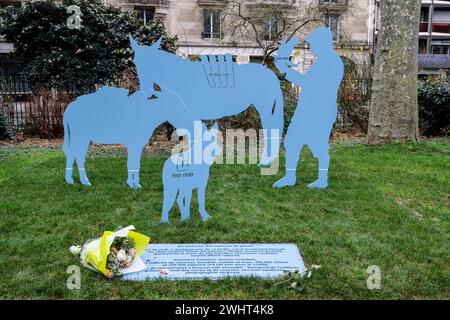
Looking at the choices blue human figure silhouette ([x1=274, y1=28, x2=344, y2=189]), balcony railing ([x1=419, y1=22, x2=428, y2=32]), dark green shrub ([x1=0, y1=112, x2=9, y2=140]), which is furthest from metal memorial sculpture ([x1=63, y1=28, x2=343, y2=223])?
balcony railing ([x1=419, y1=22, x2=428, y2=32])

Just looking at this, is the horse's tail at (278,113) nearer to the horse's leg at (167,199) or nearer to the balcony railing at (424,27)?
the horse's leg at (167,199)

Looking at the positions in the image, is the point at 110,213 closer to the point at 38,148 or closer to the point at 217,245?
the point at 217,245

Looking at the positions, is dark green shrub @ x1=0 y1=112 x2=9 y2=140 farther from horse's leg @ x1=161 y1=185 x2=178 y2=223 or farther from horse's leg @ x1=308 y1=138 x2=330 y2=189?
horse's leg @ x1=308 y1=138 x2=330 y2=189

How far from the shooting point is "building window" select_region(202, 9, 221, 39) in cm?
3097

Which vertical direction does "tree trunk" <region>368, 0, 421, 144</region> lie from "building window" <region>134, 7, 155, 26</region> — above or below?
below

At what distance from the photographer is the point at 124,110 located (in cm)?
665

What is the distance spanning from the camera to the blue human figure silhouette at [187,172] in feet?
16.8

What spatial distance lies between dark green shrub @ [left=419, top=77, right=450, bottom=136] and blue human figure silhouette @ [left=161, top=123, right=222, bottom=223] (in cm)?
925

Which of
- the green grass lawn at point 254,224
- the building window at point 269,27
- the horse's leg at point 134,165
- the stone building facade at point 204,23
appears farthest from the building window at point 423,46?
the horse's leg at point 134,165

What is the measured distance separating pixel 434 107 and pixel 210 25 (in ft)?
72.2

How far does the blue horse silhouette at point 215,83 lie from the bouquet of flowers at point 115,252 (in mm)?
2440

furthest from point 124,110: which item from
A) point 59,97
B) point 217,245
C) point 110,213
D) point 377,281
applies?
point 59,97

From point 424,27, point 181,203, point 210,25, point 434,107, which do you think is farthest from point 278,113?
point 424,27

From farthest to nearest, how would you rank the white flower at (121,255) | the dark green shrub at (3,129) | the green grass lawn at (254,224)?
the dark green shrub at (3,129) → the white flower at (121,255) → the green grass lawn at (254,224)
